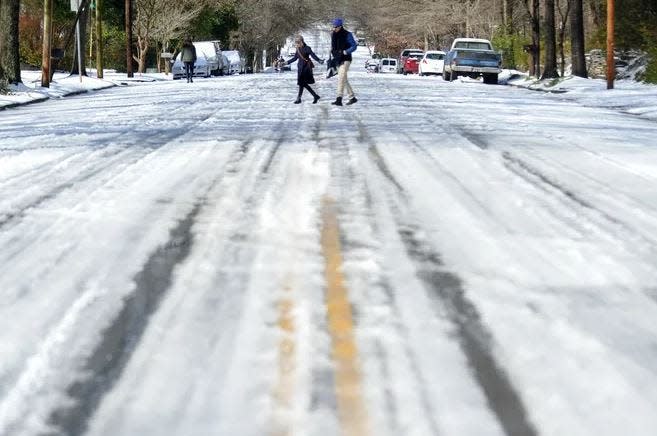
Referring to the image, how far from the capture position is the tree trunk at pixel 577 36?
119 feet

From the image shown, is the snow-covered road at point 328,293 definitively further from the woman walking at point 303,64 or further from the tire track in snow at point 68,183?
the woman walking at point 303,64

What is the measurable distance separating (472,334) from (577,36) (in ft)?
107

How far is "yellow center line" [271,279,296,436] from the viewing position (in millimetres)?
4277

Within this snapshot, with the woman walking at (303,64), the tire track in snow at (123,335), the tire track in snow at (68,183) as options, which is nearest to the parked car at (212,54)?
the woman walking at (303,64)

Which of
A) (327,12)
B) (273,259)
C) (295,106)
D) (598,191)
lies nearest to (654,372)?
(273,259)

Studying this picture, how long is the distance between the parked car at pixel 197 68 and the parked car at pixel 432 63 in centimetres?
1089

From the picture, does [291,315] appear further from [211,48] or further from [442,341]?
[211,48]

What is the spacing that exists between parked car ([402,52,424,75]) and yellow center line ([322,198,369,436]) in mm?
58457

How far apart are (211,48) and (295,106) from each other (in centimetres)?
3303

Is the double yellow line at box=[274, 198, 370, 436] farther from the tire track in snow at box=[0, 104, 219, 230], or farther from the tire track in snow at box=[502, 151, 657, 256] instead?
the tire track in snow at box=[0, 104, 219, 230]

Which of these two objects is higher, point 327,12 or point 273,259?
point 327,12

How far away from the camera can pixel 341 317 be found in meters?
5.75

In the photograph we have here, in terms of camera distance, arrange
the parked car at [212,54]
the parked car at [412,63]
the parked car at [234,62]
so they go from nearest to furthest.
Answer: the parked car at [212,54], the parked car at [234,62], the parked car at [412,63]

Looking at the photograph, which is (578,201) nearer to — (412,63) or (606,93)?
(606,93)
